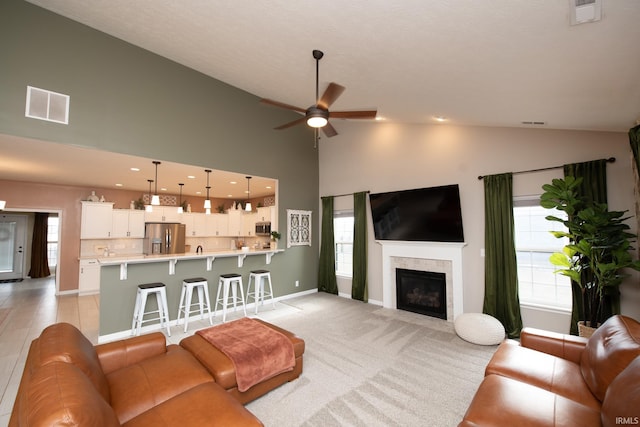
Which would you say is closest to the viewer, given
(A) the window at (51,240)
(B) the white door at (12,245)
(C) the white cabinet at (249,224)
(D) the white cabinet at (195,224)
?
(D) the white cabinet at (195,224)

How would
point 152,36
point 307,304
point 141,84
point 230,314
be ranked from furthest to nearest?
point 307,304 → point 230,314 → point 141,84 → point 152,36

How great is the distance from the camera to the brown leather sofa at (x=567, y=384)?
1454mm

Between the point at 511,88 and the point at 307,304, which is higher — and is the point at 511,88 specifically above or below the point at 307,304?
above

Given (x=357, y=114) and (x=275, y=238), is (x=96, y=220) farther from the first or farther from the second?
(x=357, y=114)

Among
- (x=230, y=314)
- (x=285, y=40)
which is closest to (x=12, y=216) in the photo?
(x=230, y=314)

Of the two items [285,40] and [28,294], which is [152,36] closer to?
[285,40]

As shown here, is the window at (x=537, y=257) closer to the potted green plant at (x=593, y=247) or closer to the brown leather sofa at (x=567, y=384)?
the potted green plant at (x=593, y=247)

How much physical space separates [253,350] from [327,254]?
13.3 feet

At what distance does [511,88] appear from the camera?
2.66 m

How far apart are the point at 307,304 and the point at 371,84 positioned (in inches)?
167

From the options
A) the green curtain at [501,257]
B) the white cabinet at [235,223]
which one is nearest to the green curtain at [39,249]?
the white cabinet at [235,223]

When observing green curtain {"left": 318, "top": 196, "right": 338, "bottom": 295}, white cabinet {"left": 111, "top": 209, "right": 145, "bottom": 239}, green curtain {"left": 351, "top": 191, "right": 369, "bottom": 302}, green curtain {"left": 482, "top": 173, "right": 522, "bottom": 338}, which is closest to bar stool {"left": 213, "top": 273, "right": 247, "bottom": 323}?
green curtain {"left": 318, "top": 196, "right": 338, "bottom": 295}

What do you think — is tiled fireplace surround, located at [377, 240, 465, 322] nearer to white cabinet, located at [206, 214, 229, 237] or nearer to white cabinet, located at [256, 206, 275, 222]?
white cabinet, located at [256, 206, 275, 222]

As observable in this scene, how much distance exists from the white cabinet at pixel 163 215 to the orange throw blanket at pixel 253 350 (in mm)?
5517
